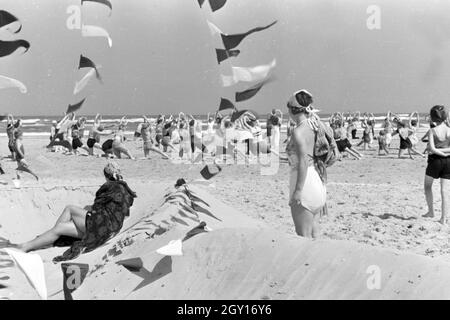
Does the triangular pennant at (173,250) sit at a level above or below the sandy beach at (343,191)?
above

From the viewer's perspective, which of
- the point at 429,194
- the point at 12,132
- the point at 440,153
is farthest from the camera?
the point at 12,132

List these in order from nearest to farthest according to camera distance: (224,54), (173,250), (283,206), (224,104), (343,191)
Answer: (173,250), (224,54), (224,104), (283,206), (343,191)

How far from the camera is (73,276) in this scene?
4.20 meters

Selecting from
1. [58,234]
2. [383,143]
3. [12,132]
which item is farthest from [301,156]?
[383,143]

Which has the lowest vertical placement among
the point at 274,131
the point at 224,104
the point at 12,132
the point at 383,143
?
the point at 383,143

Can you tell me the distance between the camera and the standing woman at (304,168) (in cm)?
405

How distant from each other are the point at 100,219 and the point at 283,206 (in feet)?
9.74

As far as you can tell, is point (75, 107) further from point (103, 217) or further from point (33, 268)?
point (33, 268)

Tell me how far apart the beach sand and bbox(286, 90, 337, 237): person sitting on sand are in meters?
0.37

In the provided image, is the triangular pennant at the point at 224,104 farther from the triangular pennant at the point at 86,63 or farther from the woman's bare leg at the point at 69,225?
the woman's bare leg at the point at 69,225

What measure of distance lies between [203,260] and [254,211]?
3.55 meters

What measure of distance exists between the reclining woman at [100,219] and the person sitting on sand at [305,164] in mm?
1971

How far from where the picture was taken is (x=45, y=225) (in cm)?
699

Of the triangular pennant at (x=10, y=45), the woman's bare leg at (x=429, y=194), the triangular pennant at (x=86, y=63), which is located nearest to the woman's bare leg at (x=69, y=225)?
the triangular pennant at (x=86, y=63)
